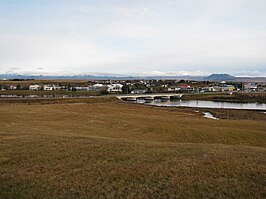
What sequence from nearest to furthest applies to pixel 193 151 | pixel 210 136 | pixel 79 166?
pixel 79 166
pixel 193 151
pixel 210 136

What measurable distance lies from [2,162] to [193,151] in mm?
9063

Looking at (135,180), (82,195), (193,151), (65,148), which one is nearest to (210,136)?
(193,151)

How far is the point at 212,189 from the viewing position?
352 inches

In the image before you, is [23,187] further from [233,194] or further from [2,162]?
[233,194]

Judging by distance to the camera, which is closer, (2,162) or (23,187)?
(23,187)

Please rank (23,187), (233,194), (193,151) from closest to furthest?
(233,194) → (23,187) → (193,151)

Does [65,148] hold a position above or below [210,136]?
above

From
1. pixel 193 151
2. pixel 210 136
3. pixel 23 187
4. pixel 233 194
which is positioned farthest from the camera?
pixel 210 136

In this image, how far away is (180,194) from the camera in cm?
864

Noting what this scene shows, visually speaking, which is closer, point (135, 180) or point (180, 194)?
point (180, 194)

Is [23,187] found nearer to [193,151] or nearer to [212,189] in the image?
[212,189]

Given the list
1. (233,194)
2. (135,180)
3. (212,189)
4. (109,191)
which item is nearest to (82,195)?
(109,191)

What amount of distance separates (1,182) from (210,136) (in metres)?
20.3

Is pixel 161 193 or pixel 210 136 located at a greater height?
pixel 161 193
